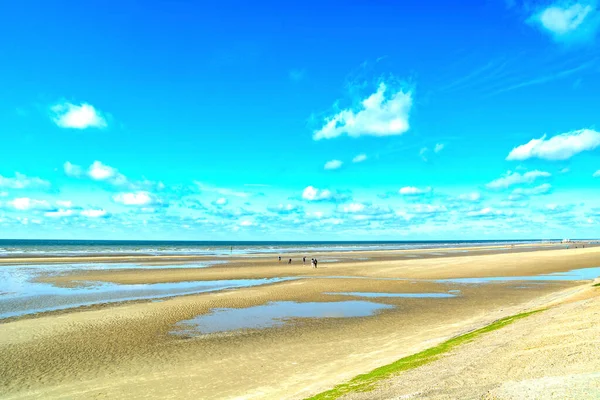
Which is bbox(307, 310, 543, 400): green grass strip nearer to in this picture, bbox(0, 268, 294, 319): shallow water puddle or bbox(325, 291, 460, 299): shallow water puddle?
bbox(325, 291, 460, 299): shallow water puddle

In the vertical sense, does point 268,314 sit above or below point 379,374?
above


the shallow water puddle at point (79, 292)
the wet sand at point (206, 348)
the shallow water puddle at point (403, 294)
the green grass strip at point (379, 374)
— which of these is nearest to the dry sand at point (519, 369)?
the green grass strip at point (379, 374)

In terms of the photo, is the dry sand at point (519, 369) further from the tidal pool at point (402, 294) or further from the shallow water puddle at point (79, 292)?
the shallow water puddle at point (79, 292)

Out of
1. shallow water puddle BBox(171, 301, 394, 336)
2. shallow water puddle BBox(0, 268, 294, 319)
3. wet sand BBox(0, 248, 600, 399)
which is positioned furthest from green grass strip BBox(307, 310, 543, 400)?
shallow water puddle BBox(0, 268, 294, 319)

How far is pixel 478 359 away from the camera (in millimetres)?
11633

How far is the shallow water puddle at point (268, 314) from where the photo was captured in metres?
23.0

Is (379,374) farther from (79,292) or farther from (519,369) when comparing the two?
(79,292)

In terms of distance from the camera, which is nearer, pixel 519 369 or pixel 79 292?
pixel 519 369

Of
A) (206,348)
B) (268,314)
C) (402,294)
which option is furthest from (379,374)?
(402,294)

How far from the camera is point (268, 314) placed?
26.5 meters

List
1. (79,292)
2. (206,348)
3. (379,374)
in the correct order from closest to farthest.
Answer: (379,374) < (206,348) < (79,292)

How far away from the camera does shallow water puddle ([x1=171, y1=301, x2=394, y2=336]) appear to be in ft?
75.4

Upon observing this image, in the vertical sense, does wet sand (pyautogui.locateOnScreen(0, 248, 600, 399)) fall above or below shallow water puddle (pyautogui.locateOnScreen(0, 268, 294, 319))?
below

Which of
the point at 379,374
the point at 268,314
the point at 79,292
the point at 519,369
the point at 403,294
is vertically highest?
the point at 79,292
